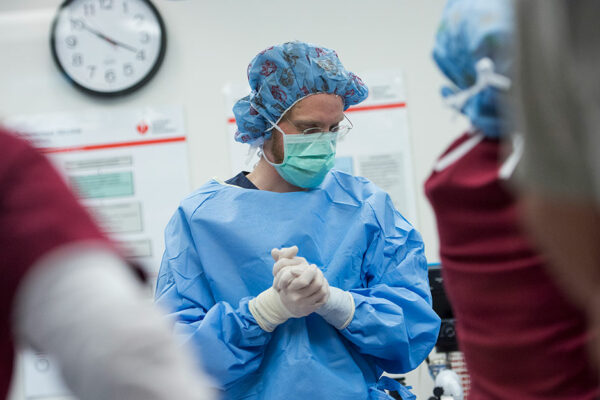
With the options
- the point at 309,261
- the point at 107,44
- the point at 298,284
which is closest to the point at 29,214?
the point at 298,284

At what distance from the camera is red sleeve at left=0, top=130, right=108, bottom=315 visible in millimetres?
551

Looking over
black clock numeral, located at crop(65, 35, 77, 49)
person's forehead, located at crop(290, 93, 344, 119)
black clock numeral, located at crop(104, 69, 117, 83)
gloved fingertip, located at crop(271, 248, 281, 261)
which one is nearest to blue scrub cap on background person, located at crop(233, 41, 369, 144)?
person's forehead, located at crop(290, 93, 344, 119)

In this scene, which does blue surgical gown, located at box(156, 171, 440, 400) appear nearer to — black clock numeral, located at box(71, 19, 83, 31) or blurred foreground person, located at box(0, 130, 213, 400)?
blurred foreground person, located at box(0, 130, 213, 400)

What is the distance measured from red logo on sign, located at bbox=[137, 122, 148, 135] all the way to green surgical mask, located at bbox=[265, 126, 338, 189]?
139 centimetres

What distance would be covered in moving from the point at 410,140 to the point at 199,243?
153 centimetres

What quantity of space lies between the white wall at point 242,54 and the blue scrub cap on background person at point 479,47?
6.78ft

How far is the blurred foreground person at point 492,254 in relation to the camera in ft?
2.38

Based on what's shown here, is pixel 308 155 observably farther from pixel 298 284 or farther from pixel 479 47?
pixel 479 47

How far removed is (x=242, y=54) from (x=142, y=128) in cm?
52

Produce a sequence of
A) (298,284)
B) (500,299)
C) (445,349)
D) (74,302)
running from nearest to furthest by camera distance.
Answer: (74,302) < (500,299) < (298,284) < (445,349)

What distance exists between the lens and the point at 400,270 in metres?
1.60

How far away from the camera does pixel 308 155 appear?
1.60 m

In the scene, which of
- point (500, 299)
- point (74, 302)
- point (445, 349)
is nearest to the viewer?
point (74, 302)

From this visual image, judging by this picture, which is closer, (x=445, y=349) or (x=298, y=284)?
(x=298, y=284)
